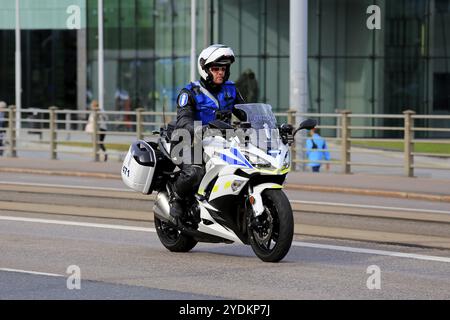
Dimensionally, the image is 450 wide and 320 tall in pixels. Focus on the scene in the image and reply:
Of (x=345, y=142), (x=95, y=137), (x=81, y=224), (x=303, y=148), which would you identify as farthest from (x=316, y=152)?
(x=81, y=224)

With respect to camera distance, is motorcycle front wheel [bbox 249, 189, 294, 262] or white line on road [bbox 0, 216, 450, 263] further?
white line on road [bbox 0, 216, 450, 263]

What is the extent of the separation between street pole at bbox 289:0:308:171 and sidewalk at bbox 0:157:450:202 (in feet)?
5.10

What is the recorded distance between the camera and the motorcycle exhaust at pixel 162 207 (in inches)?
433

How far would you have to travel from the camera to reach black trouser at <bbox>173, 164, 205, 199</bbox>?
1055cm

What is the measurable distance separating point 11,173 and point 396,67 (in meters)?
25.9

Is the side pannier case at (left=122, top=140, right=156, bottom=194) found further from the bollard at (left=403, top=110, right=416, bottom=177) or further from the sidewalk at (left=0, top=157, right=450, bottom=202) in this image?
the bollard at (left=403, top=110, right=416, bottom=177)

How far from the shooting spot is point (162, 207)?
11094mm

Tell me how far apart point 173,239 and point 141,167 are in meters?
0.74

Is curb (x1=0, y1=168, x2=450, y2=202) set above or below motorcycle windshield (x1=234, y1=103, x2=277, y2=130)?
below

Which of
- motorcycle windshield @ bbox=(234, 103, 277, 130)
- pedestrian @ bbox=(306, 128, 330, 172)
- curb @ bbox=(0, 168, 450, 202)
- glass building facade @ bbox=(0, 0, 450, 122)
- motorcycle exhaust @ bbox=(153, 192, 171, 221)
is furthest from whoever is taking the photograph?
glass building facade @ bbox=(0, 0, 450, 122)

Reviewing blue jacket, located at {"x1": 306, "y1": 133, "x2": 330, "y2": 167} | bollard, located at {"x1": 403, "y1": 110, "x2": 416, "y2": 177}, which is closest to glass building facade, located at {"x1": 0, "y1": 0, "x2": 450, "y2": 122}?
blue jacket, located at {"x1": 306, "y1": 133, "x2": 330, "y2": 167}
